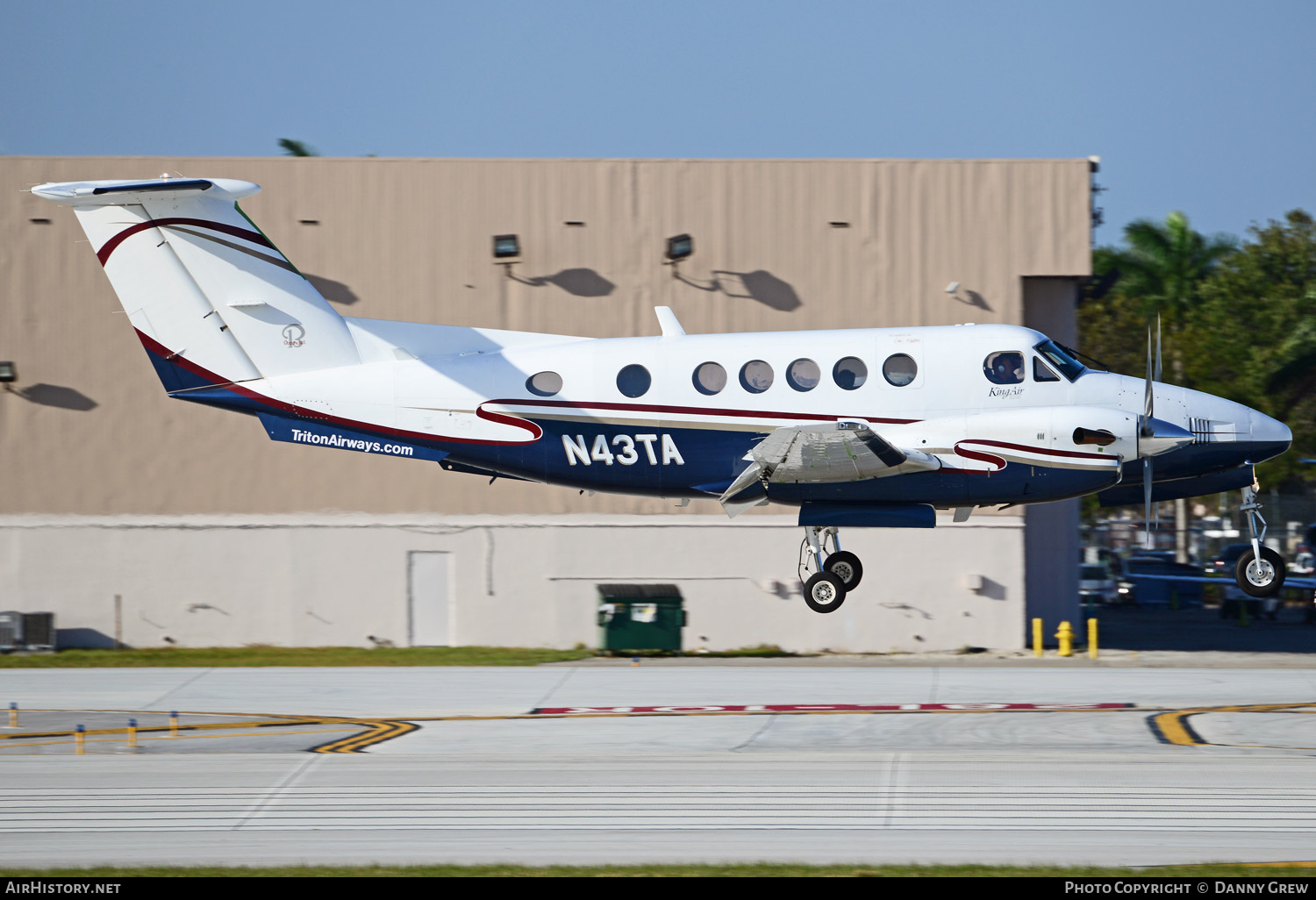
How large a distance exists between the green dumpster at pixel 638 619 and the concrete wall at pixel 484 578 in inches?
30.1

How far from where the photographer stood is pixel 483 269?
35156 millimetres

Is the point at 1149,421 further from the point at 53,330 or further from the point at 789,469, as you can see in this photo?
the point at 53,330

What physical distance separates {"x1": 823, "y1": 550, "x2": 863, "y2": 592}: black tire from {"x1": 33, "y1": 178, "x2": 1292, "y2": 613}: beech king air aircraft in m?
0.04

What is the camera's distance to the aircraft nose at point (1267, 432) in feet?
61.5

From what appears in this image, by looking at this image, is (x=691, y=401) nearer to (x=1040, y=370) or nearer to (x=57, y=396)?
(x=1040, y=370)

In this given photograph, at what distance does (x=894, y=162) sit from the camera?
34.5m

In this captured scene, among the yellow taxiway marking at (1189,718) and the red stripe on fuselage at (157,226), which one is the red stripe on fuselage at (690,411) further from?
the yellow taxiway marking at (1189,718)

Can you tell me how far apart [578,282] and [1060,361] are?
1833 centimetres

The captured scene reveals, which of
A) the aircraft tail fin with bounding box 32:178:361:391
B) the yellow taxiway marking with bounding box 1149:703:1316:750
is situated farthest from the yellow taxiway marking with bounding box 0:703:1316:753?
the aircraft tail fin with bounding box 32:178:361:391

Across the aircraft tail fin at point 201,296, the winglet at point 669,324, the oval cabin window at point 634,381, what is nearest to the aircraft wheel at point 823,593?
the oval cabin window at point 634,381

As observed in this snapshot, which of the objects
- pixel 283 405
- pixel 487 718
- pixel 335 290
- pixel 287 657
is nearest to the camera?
pixel 283 405

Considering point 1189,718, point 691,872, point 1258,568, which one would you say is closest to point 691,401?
point 691,872

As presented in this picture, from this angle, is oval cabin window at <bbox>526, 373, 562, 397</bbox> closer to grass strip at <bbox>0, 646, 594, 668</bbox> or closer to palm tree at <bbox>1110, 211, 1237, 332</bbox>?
grass strip at <bbox>0, 646, 594, 668</bbox>

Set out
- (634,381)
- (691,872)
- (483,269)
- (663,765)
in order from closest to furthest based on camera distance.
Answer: (691,872)
(634,381)
(663,765)
(483,269)
